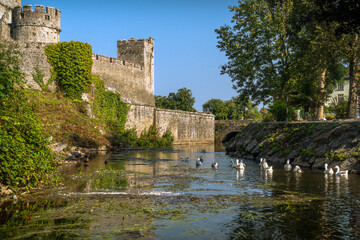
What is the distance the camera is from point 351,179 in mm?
14109

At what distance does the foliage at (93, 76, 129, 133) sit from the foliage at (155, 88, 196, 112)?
48.8 meters

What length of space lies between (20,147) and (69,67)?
2880 centimetres

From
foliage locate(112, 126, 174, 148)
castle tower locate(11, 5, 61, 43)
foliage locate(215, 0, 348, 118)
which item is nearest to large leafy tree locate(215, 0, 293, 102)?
foliage locate(215, 0, 348, 118)

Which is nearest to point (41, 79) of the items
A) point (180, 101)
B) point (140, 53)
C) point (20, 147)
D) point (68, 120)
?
point (68, 120)

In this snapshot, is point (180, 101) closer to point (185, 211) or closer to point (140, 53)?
point (140, 53)

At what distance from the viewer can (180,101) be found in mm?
92688

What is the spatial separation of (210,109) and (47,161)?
110551 millimetres

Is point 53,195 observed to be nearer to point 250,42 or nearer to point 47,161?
point 47,161

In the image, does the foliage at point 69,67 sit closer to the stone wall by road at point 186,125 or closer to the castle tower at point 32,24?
the castle tower at point 32,24

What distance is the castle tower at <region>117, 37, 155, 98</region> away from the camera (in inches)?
2094

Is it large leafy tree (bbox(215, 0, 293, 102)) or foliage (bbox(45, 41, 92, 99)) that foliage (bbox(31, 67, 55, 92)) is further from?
large leafy tree (bbox(215, 0, 293, 102))

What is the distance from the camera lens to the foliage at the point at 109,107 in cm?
3919

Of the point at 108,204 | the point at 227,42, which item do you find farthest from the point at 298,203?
the point at 227,42

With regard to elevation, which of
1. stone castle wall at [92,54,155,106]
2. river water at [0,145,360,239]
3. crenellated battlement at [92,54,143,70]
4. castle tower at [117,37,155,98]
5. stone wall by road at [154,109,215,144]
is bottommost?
river water at [0,145,360,239]
